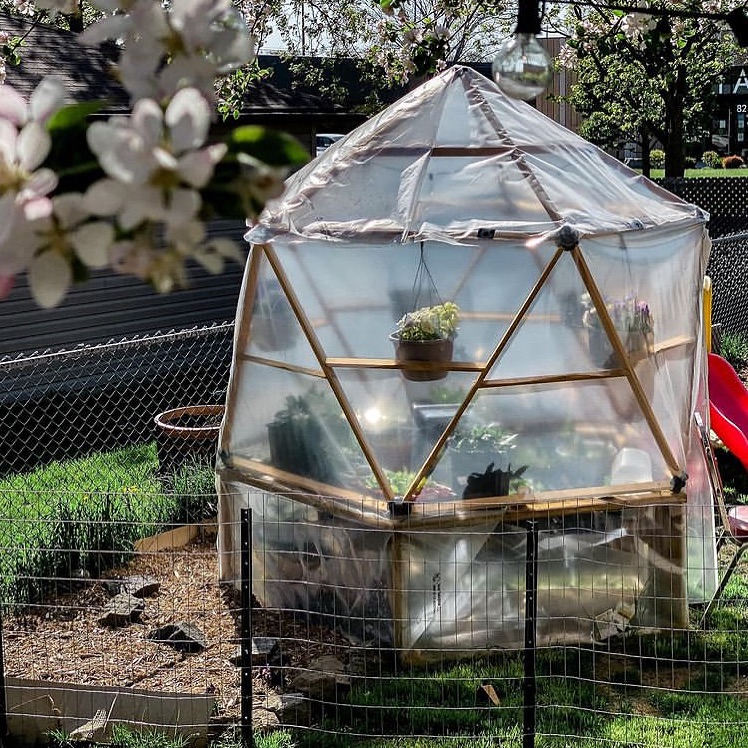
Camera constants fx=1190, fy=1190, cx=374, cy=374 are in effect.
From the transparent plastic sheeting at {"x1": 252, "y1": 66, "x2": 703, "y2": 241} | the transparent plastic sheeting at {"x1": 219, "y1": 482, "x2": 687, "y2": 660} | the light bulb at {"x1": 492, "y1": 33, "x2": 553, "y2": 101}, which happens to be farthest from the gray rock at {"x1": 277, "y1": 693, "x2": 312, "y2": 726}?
the light bulb at {"x1": 492, "y1": 33, "x2": 553, "y2": 101}

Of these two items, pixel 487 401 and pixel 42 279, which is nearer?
pixel 42 279

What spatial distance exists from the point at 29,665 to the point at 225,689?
101cm

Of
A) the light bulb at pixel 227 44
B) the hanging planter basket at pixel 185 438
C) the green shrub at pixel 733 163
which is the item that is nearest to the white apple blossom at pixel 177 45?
the light bulb at pixel 227 44

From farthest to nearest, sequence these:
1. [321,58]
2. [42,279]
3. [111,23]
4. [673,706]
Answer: [321,58] → [673,706] → [111,23] → [42,279]

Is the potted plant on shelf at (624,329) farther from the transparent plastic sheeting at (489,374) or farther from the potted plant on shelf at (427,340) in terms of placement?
the potted plant on shelf at (427,340)

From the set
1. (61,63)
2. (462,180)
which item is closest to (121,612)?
(462,180)

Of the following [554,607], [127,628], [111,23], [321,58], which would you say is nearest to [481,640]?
[554,607]

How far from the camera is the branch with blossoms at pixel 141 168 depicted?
2.70ft

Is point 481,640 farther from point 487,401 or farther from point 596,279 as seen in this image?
point 596,279

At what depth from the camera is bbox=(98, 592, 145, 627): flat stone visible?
246 inches

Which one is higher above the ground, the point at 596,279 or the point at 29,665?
the point at 596,279

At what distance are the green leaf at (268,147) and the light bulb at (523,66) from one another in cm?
359

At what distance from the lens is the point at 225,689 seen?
555 cm

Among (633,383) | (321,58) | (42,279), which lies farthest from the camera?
(321,58)
